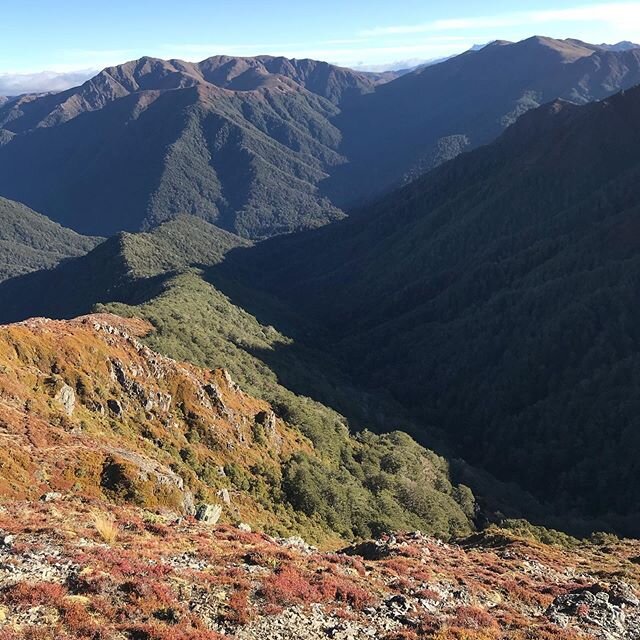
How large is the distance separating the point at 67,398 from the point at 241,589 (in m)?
35.3

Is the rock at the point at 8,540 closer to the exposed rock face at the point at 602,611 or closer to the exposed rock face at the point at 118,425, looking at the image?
the exposed rock face at the point at 118,425

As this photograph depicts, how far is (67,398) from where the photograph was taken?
Answer: 56.0 metres

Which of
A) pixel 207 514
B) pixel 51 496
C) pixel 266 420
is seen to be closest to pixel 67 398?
pixel 51 496

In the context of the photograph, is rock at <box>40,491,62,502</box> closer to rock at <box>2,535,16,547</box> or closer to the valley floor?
the valley floor

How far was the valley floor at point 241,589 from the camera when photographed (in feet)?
77.0

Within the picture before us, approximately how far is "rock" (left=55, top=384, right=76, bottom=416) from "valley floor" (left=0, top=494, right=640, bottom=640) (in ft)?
59.6

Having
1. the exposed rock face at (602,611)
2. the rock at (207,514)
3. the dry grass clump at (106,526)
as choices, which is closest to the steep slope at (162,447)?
the rock at (207,514)

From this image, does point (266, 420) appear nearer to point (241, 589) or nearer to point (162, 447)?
point (162, 447)

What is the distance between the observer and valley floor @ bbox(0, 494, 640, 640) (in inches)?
925

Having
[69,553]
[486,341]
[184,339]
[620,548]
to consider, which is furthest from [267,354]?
[69,553]

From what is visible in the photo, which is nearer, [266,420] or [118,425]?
[118,425]

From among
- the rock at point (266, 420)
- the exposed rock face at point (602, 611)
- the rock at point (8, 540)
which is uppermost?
the rock at point (8, 540)

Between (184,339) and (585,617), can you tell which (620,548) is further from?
(184,339)

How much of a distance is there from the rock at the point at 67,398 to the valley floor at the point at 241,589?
18168mm
